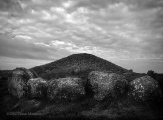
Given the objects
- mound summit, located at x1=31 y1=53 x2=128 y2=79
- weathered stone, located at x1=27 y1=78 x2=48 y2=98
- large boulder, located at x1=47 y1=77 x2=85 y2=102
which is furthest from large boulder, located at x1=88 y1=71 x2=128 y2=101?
mound summit, located at x1=31 y1=53 x2=128 y2=79

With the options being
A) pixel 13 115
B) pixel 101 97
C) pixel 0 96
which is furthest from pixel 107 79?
pixel 0 96

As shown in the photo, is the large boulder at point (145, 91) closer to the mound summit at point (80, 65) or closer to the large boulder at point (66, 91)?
the large boulder at point (66, 91)

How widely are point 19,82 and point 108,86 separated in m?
10.6

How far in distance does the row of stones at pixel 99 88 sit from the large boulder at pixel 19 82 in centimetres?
22

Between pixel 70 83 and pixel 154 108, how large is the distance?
7451 millimetres

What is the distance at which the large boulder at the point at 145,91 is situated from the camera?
9305mm

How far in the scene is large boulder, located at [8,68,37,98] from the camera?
12.7 meters

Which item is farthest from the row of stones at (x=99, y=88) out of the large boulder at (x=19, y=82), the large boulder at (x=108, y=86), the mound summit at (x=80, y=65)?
the mound summit at (x=80, y=65)

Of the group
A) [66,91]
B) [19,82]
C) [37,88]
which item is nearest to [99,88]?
[66,91]

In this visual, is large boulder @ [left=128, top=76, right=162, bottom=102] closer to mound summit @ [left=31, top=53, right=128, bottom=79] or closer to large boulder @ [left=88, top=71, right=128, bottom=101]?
large boulder @ [left=88, top=71, right=128, bottom=101]

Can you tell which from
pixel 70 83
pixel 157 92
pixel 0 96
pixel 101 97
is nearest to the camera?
pixel 157 92

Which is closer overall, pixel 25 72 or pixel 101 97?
pixel 101 97

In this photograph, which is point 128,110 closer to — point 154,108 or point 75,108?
point 154,108

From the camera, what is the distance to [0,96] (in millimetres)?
13719
